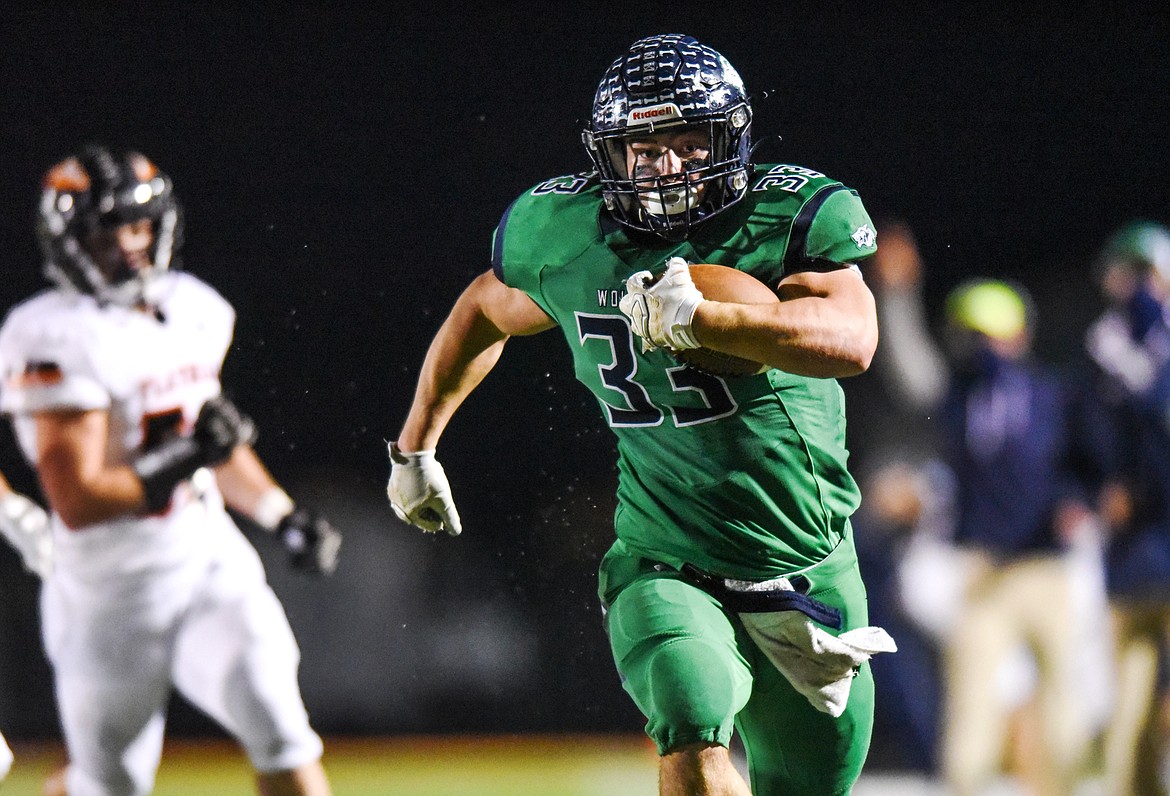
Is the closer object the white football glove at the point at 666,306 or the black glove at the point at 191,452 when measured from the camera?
the white football glove at the point at 666,306

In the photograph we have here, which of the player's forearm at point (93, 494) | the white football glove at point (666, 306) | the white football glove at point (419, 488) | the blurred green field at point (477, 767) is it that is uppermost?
the white football glove at point (666, 306)

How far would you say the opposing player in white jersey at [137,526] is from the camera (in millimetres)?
2564

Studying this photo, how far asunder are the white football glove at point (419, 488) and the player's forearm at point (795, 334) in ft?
2.41

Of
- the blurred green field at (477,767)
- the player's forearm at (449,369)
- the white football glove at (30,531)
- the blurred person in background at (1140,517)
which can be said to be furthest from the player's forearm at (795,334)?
the blurred green field at (477,767)

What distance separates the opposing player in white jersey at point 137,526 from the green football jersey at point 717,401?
0.63 m

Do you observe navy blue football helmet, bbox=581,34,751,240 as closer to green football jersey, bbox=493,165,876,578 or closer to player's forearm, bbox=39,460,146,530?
green football jersey, bbox=493,165,876,578

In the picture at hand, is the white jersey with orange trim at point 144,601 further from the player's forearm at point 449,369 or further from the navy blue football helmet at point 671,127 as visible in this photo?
the navy blue football helmet at point 671,127

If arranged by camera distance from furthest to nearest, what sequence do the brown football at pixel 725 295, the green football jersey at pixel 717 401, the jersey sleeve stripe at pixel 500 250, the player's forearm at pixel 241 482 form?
the player's forearm at pixel 241 482 → the jersey sleeve stripe at pixel 500 250 → the green football jersey at pixel 717 401 → the brown football at pixel 725 295

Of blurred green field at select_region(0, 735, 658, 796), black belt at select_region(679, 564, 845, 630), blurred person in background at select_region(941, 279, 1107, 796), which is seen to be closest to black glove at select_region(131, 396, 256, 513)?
black belt at select_region(679, 564, 845, 630)

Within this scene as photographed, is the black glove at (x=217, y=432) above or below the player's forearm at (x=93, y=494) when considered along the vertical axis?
above

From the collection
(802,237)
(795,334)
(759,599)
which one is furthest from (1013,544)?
(795,334)

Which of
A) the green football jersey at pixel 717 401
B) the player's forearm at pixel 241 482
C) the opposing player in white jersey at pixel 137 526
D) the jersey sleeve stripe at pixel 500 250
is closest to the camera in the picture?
the green football jersey at pixel 717 401

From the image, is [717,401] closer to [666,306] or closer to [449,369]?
[666,306]

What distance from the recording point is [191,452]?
2.63m
